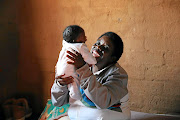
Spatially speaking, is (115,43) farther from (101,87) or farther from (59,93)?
(59,93)

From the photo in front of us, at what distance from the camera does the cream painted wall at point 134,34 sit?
2.58 metres

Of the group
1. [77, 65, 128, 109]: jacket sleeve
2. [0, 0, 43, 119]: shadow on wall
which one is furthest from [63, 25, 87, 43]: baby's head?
[0, 0, 43, 119]: shadow on wall

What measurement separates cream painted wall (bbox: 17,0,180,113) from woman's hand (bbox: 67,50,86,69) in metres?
1.37

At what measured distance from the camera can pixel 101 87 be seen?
152cm

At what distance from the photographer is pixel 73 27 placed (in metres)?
1.65

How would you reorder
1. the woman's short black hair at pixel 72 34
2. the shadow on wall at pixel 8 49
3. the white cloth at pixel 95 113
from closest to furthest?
the woman's short black hair at pixel 72 34
the white cloth at pixel 95 113
the shadow on wall at pixel 8 49

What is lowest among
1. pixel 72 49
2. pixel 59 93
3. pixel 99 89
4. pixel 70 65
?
pixel 59 93

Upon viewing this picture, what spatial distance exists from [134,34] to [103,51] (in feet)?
3.25

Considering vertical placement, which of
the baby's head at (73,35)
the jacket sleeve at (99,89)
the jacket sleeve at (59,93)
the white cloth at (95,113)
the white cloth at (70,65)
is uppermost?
the baby's head at (73,35)

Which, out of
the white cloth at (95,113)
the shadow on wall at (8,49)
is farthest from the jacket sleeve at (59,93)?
the shadow on wall at (8,49)

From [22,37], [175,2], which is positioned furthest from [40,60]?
[175,2]

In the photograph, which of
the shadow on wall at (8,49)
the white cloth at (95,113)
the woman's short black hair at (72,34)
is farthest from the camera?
the shadow on wall at (8,49)

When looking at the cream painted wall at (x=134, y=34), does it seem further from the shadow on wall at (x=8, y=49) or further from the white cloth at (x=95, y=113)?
the white cloth at (x=95, y=113)

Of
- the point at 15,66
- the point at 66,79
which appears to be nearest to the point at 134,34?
the point at 66,79
